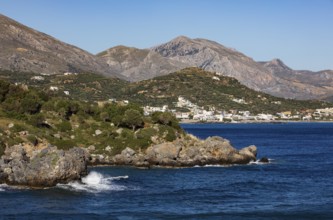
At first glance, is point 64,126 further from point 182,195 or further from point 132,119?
point 182,195

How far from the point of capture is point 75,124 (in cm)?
10650

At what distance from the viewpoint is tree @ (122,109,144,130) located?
109m

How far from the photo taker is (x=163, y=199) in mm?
62062

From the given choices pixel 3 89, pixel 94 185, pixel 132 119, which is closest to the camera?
pixel 94 185

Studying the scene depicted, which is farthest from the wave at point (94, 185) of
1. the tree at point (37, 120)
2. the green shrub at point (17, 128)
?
the tree at point (37, 120)

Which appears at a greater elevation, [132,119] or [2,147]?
[132,119]

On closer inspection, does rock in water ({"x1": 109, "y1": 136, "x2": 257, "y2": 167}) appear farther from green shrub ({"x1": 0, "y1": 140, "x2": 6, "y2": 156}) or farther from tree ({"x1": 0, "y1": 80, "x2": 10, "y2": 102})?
tree ({"x1": 0, "y1": 80, "x2": 10, "y2": 102})

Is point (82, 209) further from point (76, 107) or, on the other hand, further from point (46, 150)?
point (76, 107)

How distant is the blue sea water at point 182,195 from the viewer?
5372 cm

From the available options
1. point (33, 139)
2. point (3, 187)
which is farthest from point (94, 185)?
point (33, 139)

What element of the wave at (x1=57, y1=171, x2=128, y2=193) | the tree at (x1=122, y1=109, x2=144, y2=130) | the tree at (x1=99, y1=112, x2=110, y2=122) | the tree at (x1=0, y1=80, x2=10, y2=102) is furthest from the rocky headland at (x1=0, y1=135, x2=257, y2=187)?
the tree at (x1=0, y1=80, x2=10, y2=102)

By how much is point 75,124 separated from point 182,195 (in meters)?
46.6

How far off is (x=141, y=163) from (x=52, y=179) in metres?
28.5

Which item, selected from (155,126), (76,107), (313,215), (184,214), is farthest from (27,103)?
(313,215)
